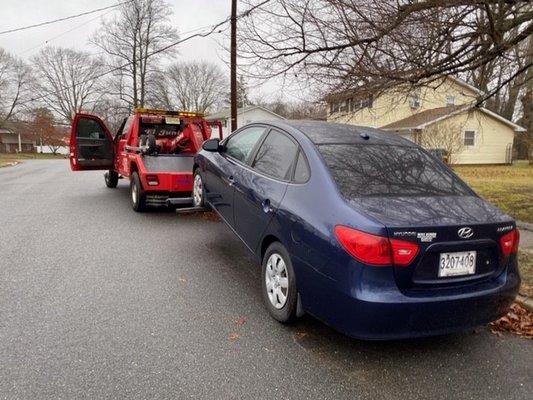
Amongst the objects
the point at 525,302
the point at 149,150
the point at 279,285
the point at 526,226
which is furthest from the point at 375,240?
the point at 149,150

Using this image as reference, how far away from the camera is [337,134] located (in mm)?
3799

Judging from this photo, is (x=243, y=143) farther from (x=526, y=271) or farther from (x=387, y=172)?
(x=526, y=271)

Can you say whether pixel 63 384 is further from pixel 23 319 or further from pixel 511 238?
pixel 511 238

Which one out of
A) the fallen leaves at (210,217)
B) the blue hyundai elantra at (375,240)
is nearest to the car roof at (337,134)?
the blue hyundai elantra at (375,240)

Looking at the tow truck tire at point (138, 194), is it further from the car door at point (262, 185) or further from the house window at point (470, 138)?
the house window at point (470, 138)

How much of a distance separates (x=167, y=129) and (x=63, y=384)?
692 centimetres

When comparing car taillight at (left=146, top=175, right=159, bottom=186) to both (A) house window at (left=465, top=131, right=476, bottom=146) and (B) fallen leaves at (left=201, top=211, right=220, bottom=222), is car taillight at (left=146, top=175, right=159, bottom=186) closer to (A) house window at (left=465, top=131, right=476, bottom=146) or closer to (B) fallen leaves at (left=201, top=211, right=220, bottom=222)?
(B) fallen leaves at (left=201, top=211, right=220, bottom=222)

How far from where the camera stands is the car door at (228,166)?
14.8ft

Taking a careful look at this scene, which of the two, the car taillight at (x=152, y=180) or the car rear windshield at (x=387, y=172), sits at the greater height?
the car rear windshield at (x=387, y=172)

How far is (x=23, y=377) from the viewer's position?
2.58 metres

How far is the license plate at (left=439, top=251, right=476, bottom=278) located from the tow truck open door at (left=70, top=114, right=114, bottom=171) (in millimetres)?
8569

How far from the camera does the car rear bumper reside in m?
2.54

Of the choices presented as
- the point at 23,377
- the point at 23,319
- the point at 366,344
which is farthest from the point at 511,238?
the point at 23,319

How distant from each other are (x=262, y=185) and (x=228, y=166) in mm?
1158
